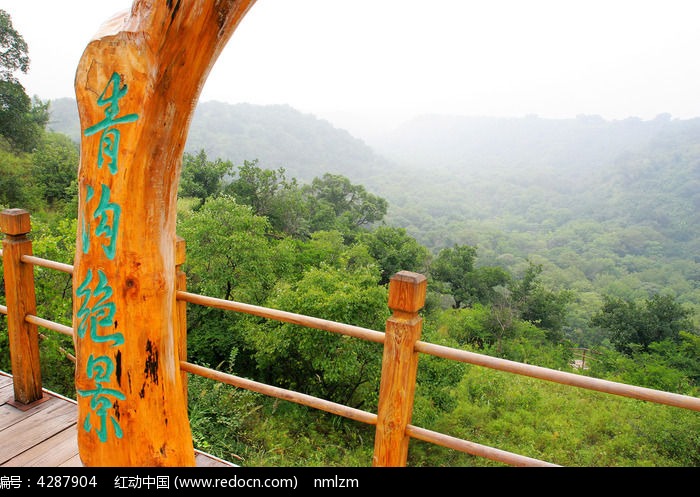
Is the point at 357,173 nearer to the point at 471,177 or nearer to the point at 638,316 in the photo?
the point at 471,177

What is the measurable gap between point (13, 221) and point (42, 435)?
0.90 m

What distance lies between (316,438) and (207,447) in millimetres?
4287

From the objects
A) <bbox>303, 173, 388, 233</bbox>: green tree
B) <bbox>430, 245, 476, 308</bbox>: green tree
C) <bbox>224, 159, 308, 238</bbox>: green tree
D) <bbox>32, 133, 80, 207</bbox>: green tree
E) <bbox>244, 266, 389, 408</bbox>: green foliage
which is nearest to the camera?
<bbox>244, 266, 389, 408</bbox>: green foliage

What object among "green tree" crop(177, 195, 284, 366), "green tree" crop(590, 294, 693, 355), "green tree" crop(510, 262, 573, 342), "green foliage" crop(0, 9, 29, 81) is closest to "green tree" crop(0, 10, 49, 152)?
"green foliage" crop(0, 9, 29, 81)

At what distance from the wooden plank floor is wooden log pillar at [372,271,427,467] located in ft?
2.15

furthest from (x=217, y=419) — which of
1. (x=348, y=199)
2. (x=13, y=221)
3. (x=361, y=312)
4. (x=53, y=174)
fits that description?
(x=348, y=199)

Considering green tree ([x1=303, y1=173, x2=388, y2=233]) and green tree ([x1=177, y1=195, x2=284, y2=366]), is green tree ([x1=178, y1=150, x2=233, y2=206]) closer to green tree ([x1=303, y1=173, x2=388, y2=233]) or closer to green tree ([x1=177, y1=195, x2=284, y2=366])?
green tree ([x1=303, y1=173, x2=388, y2=233])

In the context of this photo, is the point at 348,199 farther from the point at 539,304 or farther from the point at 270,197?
the point at 539,304

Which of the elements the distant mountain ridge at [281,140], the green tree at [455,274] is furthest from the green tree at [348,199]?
the distant mountain ridge at [281,140]

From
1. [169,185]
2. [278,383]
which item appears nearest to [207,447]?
[169,185]

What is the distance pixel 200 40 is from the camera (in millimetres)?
1184

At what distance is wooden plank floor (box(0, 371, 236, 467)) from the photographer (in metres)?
1.76

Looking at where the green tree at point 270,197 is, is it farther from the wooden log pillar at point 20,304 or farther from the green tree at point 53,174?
the wooden log pillar at point 20,304

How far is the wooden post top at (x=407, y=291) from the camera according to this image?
133cm
